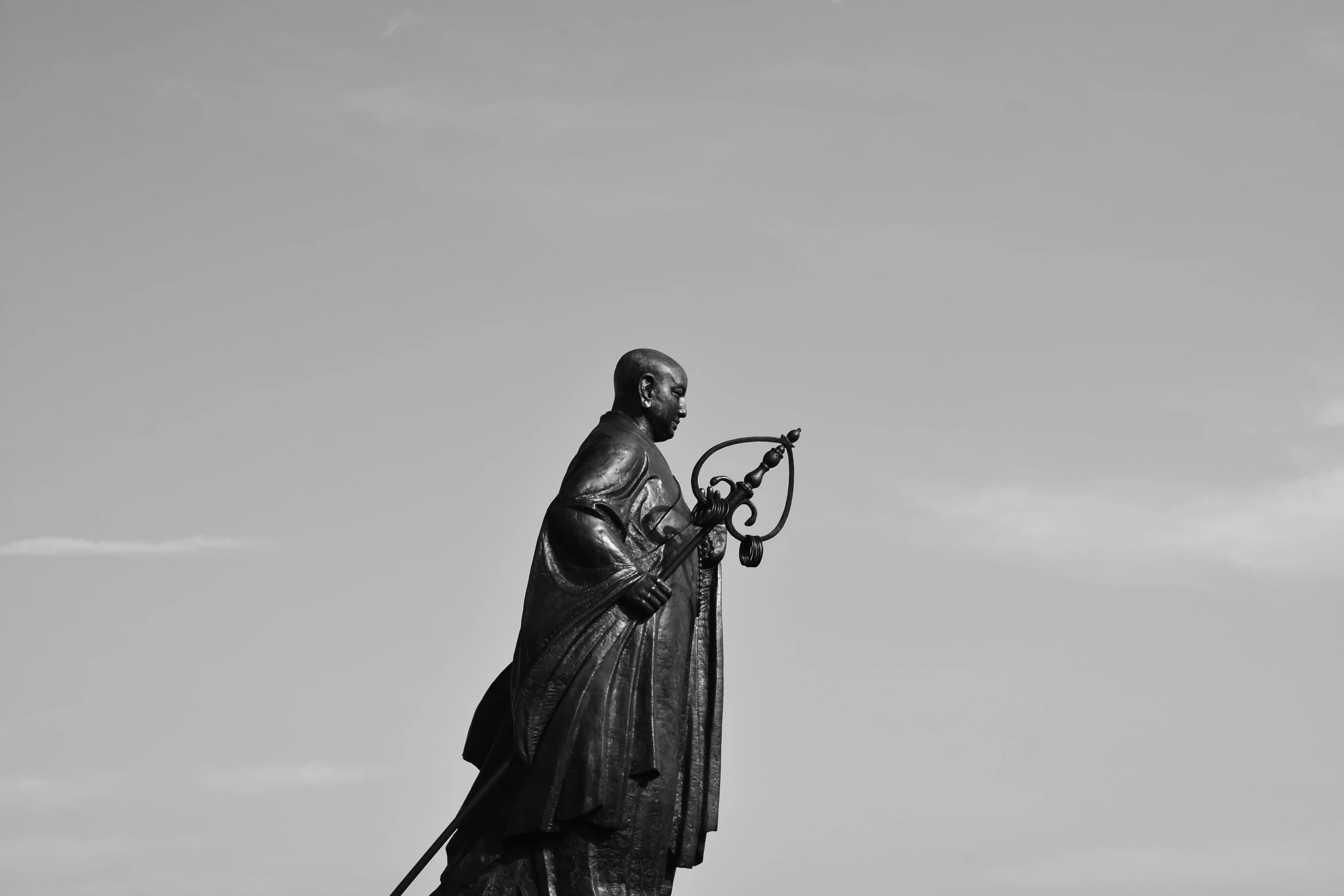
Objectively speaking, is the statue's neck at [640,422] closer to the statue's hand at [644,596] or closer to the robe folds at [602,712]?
the robe folds at [602,712]

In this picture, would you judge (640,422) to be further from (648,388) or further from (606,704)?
(606,704)

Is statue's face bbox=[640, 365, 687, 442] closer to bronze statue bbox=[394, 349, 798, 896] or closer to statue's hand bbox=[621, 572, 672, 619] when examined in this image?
bronze statue bbox=[394, 349, 798, 896]

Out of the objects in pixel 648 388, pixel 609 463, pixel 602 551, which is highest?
pixel 648 388

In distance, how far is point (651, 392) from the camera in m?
15.8

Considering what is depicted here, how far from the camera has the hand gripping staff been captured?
15.0 metres

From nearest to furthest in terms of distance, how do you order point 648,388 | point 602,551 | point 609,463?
point 602,551 → point 609,463 → point 648,388

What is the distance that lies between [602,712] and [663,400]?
2507 millimetres

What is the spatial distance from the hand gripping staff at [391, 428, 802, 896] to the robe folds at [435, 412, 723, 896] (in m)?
0.11

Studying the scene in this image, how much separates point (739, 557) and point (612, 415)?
1.52 meters

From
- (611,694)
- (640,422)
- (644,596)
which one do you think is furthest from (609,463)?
(611,694)

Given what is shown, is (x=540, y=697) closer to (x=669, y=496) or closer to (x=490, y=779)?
(x=490, y=779)

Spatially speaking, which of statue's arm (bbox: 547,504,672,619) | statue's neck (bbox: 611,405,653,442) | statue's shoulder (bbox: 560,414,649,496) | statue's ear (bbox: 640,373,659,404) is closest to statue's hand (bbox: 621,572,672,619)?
statue's arm (bbox: 547,504,672,619)

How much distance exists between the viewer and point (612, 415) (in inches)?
623

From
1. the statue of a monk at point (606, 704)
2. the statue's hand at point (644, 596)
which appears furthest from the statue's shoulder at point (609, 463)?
the statue's hand at point (644, 596)
